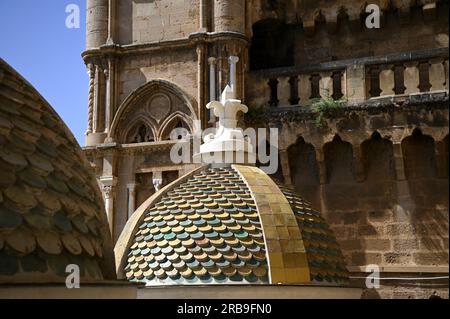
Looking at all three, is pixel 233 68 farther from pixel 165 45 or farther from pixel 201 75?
pixel 165 45

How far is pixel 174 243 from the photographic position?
10.0 m

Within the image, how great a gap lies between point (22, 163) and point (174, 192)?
5.75m

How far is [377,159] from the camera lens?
14.9 m

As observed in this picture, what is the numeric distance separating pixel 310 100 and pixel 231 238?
221 inches

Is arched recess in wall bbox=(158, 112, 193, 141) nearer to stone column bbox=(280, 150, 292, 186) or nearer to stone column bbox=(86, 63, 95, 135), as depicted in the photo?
stone column bbox=(86, 63, 95, 135)

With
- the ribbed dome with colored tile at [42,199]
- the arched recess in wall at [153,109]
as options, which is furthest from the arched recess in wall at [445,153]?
the ribbed dome with colored tile at [42,199]

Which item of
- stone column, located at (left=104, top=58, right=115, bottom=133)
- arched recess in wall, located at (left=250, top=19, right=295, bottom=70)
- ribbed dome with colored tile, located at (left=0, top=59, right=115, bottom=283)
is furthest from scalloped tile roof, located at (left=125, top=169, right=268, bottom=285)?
arched recess in wall, located at (left=250, top=19, right=295, bottom=70)

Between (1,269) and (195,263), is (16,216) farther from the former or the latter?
(195,263)

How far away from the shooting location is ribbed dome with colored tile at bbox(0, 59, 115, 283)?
16.3 feet

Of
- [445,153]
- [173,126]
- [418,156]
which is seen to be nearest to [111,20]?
[173,126]

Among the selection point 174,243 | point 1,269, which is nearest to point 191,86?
point 174,243

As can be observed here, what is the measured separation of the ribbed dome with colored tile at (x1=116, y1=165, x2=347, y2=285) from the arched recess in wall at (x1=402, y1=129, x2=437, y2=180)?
12.9 feet

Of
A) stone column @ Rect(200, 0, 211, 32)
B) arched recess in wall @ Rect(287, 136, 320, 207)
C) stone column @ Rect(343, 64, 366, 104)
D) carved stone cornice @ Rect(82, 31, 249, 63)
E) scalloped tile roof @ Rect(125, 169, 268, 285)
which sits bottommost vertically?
scalloped tile roof @ Rect(125, 169, 268, 285)

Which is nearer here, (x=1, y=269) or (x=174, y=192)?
(x=1, y=269)
